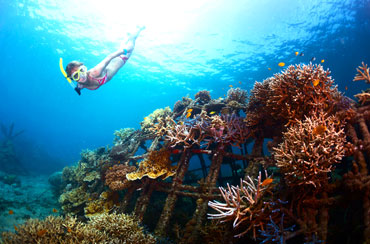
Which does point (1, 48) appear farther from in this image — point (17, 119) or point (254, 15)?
point (17, 119)

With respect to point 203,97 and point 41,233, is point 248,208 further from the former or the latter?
point 203,97

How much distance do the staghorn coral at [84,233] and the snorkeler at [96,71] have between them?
3.71 metres

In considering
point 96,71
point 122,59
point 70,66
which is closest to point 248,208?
point 70,66

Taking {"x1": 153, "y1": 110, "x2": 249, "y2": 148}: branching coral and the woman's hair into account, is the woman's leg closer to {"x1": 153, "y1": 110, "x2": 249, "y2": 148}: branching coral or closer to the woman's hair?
the woman's hair

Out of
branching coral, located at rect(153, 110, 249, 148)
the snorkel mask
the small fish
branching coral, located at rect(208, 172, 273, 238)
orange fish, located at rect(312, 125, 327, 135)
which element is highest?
the snorkel mask

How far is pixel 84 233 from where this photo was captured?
398 cm

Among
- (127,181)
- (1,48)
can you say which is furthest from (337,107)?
(1,48)

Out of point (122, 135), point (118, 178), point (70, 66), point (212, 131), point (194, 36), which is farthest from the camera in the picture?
point (194, 36)

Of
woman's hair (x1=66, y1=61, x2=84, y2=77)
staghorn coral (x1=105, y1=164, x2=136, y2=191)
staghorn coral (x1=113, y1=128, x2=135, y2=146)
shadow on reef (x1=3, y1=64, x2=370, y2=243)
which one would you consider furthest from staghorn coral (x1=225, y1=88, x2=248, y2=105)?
woman's hair (x1=66, y1=61, x2=84, y2=77)

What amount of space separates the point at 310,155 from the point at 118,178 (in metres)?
5.98

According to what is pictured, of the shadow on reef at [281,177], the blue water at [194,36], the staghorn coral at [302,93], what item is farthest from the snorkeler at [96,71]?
the blue water at [194,36]

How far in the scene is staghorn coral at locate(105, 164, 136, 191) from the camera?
5969mm

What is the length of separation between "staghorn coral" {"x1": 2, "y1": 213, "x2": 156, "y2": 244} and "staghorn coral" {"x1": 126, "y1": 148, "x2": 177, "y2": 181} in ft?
4.39

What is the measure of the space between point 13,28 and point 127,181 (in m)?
40.7
